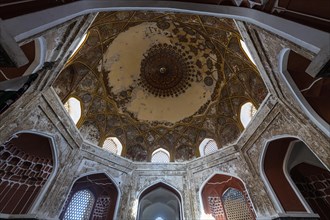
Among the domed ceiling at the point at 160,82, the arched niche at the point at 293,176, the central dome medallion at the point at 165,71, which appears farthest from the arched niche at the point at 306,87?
the central dome medallion at the point at 165,71

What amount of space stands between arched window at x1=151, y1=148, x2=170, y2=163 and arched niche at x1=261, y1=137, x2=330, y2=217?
16.3 feet

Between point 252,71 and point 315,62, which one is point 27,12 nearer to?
point 315,62

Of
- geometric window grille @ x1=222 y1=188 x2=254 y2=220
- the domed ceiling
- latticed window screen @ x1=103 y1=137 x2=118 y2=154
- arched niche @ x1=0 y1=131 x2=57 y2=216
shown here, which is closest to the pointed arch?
the domed ceiling

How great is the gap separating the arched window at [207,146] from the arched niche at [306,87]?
5.35 metres

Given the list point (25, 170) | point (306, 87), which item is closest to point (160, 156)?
point (25, 170)

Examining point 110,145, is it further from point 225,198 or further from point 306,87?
point 306,87

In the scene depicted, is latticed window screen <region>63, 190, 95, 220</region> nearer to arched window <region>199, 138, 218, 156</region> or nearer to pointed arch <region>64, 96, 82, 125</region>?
pointed arch <region>64, 96, 82, 125</region>

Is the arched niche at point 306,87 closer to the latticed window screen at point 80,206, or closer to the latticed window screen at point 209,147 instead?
the latticed window screen at point 209,147

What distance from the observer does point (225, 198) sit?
827 cm

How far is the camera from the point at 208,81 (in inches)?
401

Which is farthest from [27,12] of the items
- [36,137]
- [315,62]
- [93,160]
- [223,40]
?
[223,40]

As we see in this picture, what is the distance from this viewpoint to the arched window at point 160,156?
400 inches

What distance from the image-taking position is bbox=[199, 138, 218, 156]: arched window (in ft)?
31.7

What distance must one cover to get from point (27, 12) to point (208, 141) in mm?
8986
